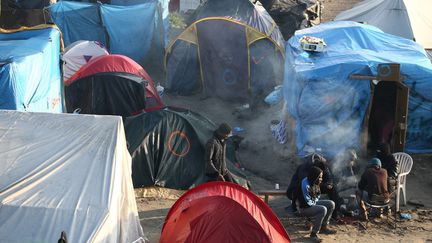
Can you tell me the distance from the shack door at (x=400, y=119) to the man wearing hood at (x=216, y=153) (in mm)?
3788

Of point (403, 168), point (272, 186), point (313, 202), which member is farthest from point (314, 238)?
point (403, 168)

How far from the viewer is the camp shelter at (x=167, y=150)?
1004 centimetres

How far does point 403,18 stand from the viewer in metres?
17.5

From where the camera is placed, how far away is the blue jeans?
845cm

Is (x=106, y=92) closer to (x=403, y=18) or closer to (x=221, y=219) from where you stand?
(x=221, y=219)

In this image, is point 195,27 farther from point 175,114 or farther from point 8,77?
point 8,77

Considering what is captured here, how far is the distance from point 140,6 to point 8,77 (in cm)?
900

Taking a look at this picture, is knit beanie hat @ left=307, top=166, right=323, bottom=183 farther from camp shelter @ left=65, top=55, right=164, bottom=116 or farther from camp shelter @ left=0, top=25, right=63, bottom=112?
camp shelter @ left=65, top=55, right=164, bottom=116

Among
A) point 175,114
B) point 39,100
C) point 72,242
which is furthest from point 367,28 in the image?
point 72,242

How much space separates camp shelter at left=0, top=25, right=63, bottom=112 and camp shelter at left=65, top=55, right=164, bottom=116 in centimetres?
111

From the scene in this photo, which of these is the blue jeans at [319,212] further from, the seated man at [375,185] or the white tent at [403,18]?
the white tent at [403,18]

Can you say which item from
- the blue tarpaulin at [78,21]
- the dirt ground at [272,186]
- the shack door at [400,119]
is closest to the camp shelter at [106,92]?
the dirt ground at [272,186]

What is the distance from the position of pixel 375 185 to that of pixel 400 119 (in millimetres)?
2397

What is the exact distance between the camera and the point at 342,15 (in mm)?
19562
